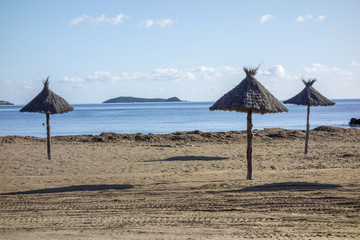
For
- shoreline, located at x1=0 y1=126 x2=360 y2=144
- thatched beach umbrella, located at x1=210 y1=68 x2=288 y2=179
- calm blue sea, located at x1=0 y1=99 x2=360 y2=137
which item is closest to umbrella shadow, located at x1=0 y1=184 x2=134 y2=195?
thatched beach umbrella, located at x1=210 y1=68 x2=288 y2=179

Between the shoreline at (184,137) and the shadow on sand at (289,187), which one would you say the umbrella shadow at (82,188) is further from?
the shoreline at (184,137)

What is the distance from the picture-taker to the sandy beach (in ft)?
20.1

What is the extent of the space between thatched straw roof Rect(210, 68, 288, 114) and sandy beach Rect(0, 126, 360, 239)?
6.10 ft

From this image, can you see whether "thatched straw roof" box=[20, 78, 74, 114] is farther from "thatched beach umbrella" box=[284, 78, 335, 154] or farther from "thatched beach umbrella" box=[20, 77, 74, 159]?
"thatched beach umbrella" box=[284, 78, 335, 154]

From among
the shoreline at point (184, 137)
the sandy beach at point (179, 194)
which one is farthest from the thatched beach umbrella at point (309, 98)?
the shoreline at point (184, 137)

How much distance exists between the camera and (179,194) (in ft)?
27.8

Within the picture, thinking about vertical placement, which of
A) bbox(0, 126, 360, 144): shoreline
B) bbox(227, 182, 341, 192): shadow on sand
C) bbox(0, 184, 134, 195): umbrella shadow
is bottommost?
bbox(0, 184, 134, 195): umbrella shadow

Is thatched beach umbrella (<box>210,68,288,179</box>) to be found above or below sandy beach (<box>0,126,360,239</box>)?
above

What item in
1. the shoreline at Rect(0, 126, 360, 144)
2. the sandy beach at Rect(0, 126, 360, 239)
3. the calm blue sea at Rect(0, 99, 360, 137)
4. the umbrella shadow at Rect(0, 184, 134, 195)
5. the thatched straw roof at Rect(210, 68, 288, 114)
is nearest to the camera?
the sandy beach at Rect(0, 126, 360, 239)

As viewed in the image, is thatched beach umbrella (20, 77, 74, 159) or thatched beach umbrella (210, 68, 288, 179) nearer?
thatched beach umbrella (210, 68, 288, 179)

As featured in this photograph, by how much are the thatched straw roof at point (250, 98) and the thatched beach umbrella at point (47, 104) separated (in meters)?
7.14

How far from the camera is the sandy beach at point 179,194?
20.1ft

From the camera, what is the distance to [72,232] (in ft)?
20.0

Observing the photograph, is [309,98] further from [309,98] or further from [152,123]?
[152,123]
